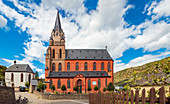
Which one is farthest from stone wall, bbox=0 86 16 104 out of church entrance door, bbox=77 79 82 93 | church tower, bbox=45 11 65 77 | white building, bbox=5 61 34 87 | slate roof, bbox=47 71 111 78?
white building, bbox=5 61 34 87

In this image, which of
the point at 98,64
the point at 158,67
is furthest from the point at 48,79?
the point at 158,67

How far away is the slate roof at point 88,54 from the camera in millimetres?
46453

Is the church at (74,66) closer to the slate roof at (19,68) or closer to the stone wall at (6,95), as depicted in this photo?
the slate roof at (19,68)

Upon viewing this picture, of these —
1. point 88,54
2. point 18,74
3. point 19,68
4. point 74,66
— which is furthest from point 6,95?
point 19,68

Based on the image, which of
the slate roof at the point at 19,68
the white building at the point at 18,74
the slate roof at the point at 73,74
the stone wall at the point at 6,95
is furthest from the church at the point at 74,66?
the stone wall at the point at 6,95

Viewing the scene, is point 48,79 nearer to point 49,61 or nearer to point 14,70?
point 49,61

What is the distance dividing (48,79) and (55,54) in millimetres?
9890

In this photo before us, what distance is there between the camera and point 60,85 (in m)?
39.5

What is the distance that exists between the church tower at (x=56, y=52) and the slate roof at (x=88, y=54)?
2.95m

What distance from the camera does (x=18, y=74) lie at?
176 ft

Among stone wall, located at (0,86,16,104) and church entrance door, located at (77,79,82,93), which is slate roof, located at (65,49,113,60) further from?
stone wall, located at (0,86,16,104)

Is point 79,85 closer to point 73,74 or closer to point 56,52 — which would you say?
point 73,74

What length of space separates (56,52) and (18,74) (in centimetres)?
2350

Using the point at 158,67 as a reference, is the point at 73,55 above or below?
above
